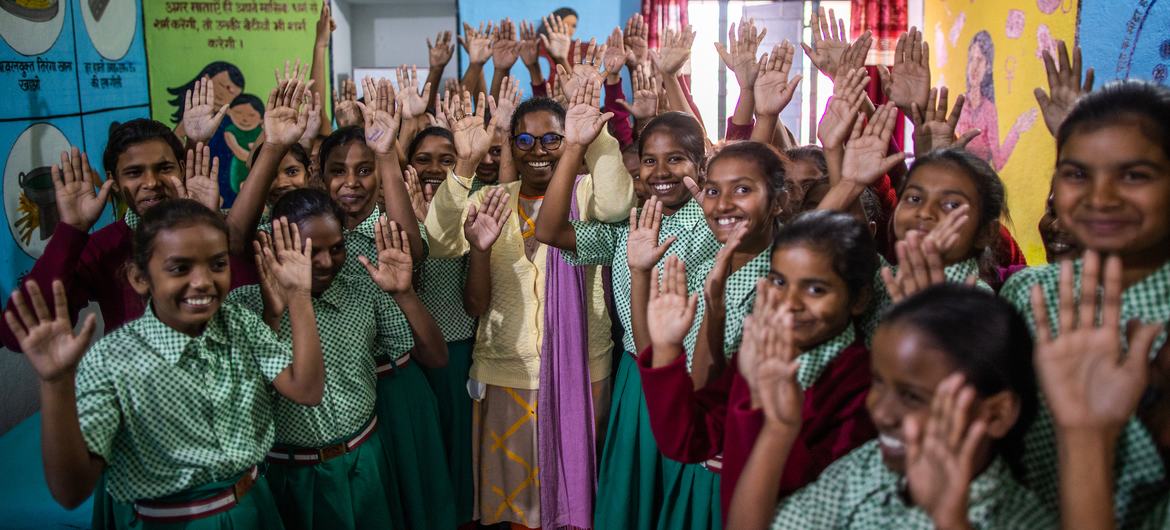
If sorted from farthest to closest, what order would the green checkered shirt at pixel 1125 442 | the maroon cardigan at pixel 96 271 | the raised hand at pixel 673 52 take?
1. the raised hand at pixel 673 52
2. the maroon cardigan at pixel 96 271
3. the green checkered shirt at pixel 1125 442

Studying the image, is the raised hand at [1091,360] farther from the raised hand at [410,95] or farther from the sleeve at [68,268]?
the raised hand at [410,95]

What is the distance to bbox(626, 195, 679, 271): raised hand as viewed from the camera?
1904mm

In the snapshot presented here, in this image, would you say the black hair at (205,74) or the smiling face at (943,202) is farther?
the black hair at (205,74)

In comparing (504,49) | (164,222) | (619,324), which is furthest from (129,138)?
(504,49)

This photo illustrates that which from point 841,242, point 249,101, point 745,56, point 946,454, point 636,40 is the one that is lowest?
point 946,454

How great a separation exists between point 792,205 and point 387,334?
1177mm

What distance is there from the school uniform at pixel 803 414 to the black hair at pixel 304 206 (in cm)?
94

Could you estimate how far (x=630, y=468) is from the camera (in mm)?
2195

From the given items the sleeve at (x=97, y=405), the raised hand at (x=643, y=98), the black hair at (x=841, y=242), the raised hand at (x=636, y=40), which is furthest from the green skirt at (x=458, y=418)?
the raised hand at (x=636, y=40)

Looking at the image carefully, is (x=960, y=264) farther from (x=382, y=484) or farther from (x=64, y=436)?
(x=64, y=436)

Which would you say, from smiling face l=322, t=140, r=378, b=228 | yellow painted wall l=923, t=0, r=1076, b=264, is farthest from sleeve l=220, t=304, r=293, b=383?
yellow painted wall l=923, t=0, r=1076, b=264

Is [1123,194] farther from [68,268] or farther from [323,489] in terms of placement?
[68,268]

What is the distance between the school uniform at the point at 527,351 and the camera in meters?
2.49

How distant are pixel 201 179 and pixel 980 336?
6.45 feet
